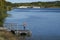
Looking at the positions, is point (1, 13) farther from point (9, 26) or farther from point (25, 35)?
point (25, 35)

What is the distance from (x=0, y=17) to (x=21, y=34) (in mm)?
2603

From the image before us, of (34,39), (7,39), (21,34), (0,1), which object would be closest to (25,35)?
(21,34)

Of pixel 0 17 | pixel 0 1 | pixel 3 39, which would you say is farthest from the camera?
pixel 0 1

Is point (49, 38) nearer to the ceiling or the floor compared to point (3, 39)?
nearer to the floor

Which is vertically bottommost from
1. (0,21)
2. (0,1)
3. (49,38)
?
(49,38)

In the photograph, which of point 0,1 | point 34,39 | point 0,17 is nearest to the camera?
point 34,39

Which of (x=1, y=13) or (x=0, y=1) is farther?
(x=0, y=1)

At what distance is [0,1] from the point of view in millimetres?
28281

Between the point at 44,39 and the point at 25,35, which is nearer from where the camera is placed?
the point at 44,39

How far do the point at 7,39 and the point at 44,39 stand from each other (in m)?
9.58

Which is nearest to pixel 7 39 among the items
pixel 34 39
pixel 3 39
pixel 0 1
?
pixel 3 39

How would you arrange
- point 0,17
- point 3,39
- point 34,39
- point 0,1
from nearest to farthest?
Result: point 3,39
point 34,39
point 0,17
point 0,1

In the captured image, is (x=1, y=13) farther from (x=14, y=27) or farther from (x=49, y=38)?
(x=49, y=38)

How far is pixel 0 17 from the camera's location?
885 inches
